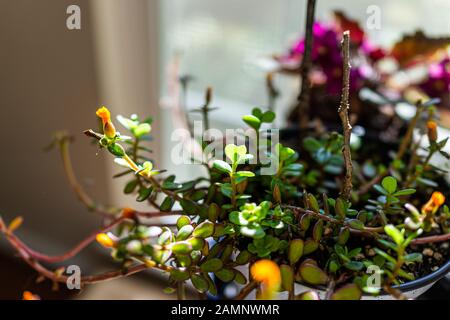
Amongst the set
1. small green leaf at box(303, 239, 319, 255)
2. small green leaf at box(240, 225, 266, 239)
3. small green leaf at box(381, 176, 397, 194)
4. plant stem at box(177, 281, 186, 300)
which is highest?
small green leaf at box(381, 176, 397, 194)

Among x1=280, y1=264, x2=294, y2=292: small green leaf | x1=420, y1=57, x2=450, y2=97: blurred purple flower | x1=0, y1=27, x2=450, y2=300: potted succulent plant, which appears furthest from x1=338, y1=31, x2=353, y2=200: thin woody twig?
x1=420, y1=57, x2=450, y2=97: blurred purple flower

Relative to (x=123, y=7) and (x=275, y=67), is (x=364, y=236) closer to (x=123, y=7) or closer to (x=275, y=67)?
(x=275, y=67)

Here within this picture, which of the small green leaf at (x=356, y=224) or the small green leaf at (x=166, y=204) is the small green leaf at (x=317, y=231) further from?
the small green leaf at (x=166, y=204)

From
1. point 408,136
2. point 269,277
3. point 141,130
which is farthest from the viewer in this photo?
point 408,136

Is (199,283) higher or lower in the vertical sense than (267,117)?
lower

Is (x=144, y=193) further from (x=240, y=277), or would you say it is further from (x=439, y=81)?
(x=439, y=81)

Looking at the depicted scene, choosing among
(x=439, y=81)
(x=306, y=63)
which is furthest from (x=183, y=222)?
(x=439, y=81)

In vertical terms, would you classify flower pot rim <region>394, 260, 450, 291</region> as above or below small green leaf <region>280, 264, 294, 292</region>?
below

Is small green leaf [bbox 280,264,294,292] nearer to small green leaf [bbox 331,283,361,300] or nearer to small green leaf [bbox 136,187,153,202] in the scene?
small green leaf [bbox 331,283,361,300]

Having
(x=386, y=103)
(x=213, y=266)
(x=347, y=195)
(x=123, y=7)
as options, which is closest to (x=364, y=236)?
(x=347, y=195)

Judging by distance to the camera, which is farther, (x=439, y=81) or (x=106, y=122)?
(x=439, y=81)

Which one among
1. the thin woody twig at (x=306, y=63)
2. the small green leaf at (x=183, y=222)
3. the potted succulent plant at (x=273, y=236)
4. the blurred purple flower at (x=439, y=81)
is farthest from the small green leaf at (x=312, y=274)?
the blurred purple flower at (x=439, y=81)

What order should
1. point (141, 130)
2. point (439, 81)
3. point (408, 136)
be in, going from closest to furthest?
point (141, 130) < point (408, 136) < point (439, 81)
